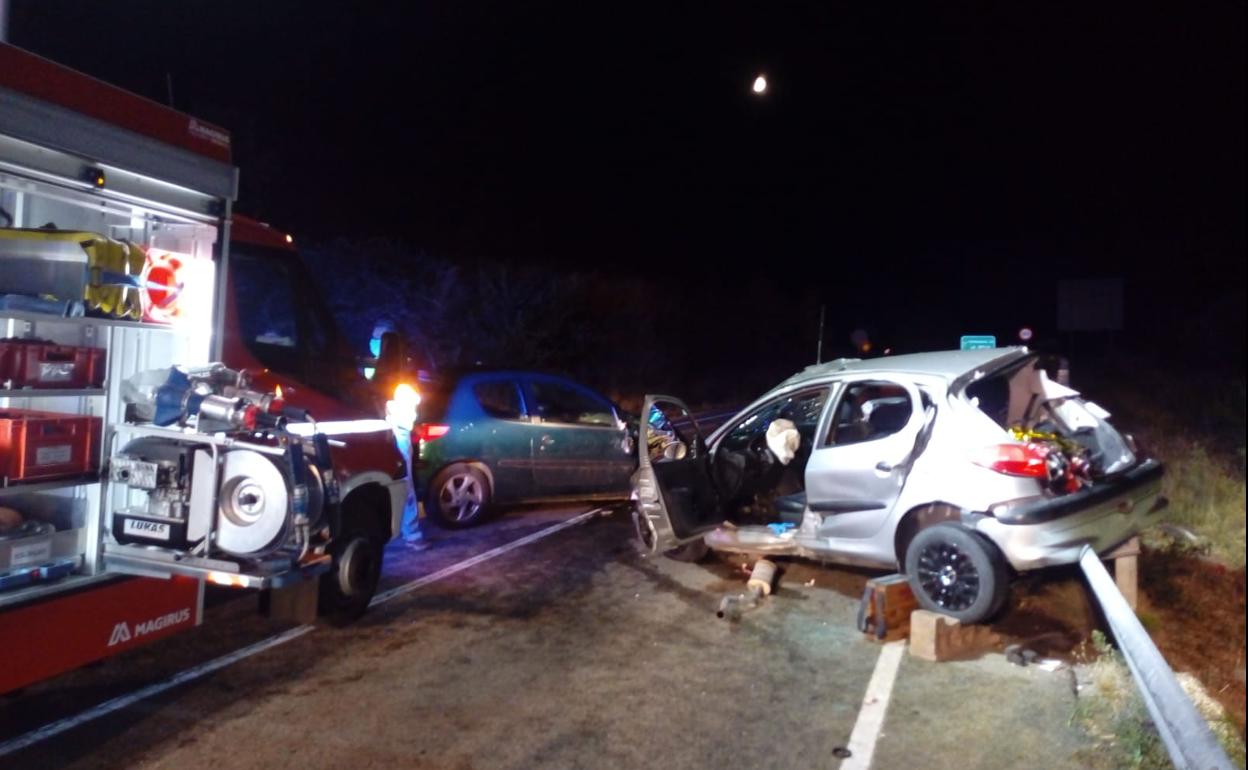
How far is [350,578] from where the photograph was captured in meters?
6.86

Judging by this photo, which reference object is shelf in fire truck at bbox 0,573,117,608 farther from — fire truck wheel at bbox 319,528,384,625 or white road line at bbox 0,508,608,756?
fire truck wheel at bbox 319,528,384,625

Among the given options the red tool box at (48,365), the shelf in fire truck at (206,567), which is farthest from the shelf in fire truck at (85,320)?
the shelf in fire truck at (206,567)

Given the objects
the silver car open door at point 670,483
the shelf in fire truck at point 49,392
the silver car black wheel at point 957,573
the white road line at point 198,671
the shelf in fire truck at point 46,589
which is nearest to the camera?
the shelf in fire truck at point 46,589

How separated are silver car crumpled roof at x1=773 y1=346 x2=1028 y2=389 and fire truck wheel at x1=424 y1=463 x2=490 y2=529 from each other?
146 inches

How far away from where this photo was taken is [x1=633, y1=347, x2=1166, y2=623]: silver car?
21.2ft

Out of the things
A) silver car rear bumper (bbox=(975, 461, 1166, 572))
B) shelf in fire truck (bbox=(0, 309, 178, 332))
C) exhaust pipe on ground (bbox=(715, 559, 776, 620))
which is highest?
shelf in fire truck (bbox=(0, 309, 178, 332))

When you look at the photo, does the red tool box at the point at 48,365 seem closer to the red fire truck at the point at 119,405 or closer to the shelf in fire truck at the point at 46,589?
the red fire truck at the point at 119,405

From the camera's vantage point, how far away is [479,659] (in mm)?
6457

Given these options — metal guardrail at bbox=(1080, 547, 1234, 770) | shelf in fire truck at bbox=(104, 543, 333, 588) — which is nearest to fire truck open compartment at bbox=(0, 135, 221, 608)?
shelf in fire truck at bbox=(104, 543, 333, 588)

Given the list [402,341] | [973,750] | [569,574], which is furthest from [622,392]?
[973,750]

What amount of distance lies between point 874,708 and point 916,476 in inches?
69.7

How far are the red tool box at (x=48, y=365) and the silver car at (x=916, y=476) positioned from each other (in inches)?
147

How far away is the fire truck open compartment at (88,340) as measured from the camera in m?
4.98

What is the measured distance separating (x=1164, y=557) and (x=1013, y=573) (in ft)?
9.40
